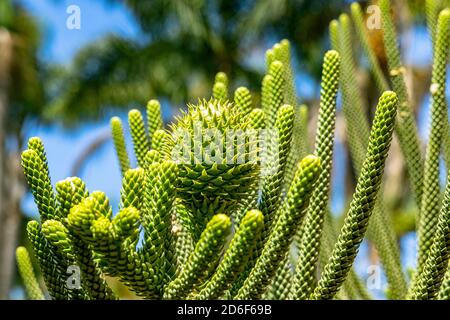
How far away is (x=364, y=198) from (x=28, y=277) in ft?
3.34

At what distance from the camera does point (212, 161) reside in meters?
1.44

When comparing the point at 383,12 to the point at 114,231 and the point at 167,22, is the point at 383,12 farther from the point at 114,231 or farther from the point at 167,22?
the point at 167,22

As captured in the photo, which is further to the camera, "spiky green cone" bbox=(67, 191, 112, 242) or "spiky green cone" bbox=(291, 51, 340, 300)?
"spiky green cone" bbox=(291, 51, 340, 300)

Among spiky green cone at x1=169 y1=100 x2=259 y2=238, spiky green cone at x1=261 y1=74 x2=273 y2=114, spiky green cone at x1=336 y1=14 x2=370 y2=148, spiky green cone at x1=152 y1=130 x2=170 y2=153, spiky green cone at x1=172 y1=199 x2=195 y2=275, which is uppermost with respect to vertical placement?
spiky green cone at x1=336 y1=14 x2=370 y2=148

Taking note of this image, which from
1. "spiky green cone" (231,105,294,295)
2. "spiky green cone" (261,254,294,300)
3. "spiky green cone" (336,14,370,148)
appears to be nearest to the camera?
"spiky green cone" (231,105,294,295)

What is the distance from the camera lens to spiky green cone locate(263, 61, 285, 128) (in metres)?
1.74

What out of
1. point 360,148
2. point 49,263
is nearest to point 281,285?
point 49,263

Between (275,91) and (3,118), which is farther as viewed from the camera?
(3,118)

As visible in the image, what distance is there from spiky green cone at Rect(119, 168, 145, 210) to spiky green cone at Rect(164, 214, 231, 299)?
16 centimetres

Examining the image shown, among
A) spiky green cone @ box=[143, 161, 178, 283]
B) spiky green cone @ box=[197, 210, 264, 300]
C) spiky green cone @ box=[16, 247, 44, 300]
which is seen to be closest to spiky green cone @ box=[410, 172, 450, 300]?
spiky green cone @ box=[197, 210, 264, 300]

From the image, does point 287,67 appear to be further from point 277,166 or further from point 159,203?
point 159,203

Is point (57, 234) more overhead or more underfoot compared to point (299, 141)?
more underfoot

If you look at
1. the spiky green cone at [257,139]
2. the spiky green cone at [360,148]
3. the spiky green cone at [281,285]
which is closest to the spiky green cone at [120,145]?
the spiky green cone at [257,139]

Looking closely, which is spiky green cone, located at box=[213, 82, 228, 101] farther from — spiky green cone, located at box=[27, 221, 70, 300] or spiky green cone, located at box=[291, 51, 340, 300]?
spiky green cone, located at box=[27, 221, 70, 300]
